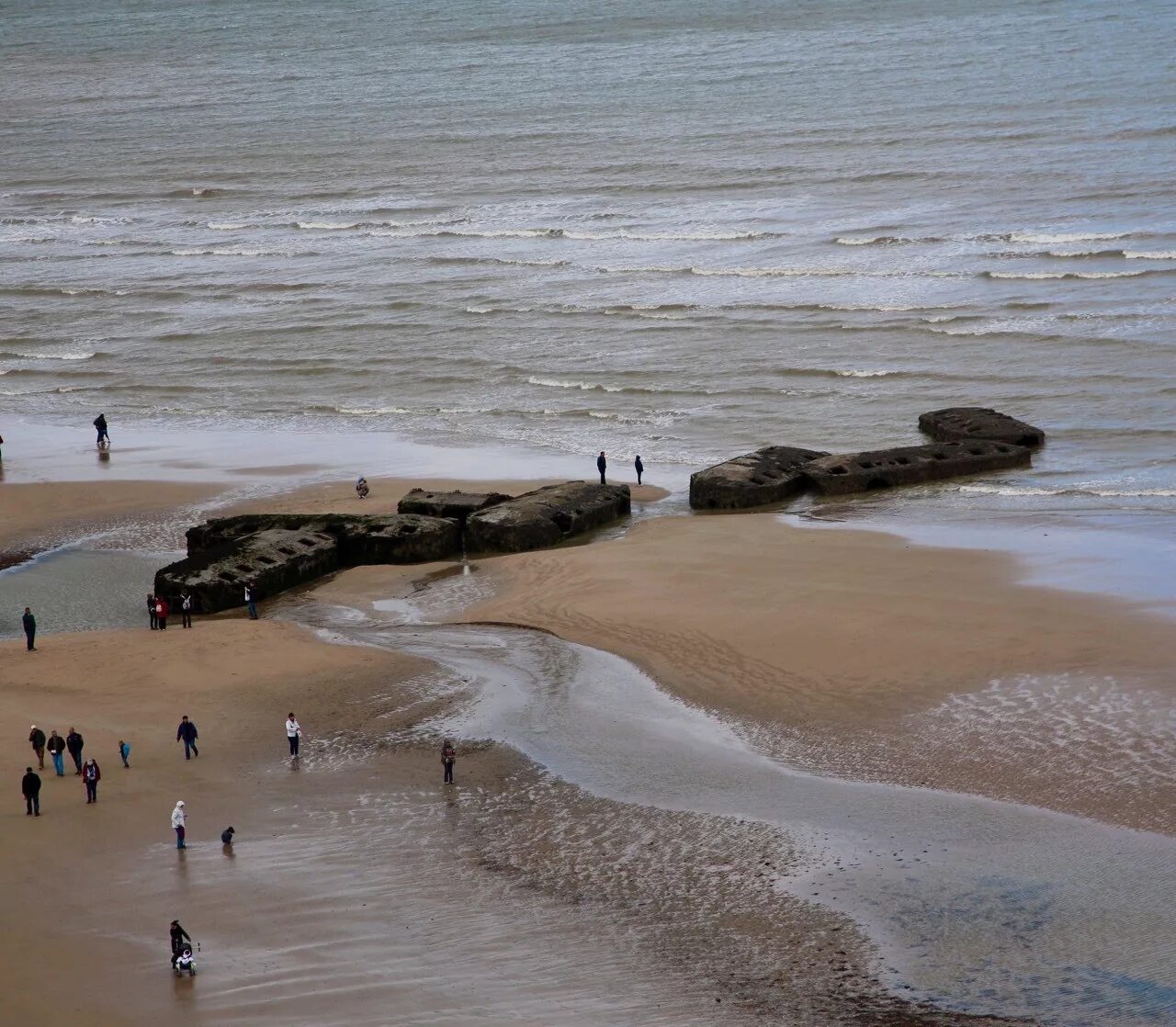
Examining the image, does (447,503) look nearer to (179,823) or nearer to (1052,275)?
(179,823)

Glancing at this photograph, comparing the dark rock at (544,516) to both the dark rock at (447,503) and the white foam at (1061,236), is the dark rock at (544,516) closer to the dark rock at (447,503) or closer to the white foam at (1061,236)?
the dark rock at (447,503)

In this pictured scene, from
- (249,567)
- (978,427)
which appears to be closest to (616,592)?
(249,567)

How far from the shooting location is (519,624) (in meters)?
26.2

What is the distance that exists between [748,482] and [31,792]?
18003mm

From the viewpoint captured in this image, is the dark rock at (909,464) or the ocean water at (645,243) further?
the ocean water at (645,243)

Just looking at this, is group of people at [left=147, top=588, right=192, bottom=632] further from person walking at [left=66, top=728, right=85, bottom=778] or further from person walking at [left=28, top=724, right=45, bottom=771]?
person walking at [left=66, top=728, right=85, bottom=778]

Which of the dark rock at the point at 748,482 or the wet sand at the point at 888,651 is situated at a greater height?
the dark rock at the point at 748,482

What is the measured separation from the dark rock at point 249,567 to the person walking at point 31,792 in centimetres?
934

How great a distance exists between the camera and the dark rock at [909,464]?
1355 inches

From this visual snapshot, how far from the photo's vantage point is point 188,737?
2072 centimetres

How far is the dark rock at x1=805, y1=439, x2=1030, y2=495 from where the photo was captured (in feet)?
113

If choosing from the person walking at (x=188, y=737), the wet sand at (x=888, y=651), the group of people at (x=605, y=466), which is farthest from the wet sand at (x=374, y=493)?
the person walking at (x=188, y=737)

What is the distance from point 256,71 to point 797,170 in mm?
54709

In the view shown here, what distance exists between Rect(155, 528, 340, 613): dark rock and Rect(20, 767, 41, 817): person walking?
9.34 metres
